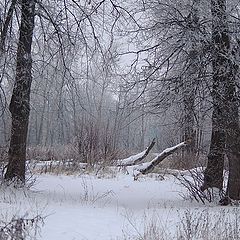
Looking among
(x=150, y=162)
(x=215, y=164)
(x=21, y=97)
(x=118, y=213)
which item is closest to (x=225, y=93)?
(x=215, y=164)

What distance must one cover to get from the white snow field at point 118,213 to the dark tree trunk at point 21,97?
851 millimetres

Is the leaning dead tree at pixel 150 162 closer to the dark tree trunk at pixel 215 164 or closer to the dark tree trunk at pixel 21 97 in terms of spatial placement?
the dark tree trunk at pixel 215 164

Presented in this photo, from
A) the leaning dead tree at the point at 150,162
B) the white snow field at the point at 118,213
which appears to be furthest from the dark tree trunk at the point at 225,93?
the leaning dead tree at the point at 150,162

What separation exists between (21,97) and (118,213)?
398 centimetres

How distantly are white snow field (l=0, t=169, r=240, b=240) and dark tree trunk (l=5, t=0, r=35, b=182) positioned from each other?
851 millimetres

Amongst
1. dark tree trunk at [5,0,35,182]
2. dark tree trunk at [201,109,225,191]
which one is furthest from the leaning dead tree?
dark tree trunk at [5,0,35,182]

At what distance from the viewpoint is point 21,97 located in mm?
10383

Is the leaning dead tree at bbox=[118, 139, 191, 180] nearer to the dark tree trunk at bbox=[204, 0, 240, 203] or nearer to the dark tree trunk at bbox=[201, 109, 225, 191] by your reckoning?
the dark tree trunk at bbox=[201, 109, 225, 191]

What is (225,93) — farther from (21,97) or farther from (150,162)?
(150,162)

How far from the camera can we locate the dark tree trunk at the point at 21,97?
9617mm

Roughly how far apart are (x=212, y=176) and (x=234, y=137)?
1.48 m

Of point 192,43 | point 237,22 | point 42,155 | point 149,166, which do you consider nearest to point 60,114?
point 192,43

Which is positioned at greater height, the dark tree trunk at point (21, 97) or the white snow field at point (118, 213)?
the dark tree trunk at point (21, 97)

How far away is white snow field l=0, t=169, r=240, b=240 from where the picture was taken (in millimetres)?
5918
